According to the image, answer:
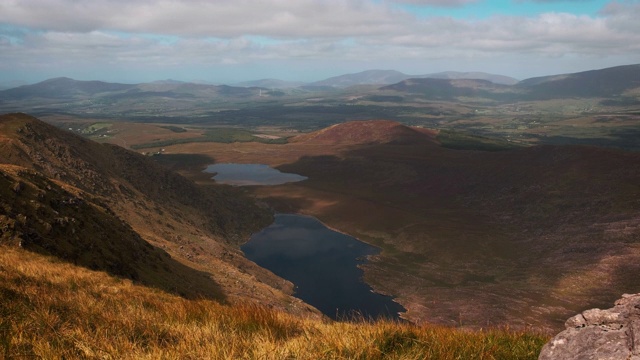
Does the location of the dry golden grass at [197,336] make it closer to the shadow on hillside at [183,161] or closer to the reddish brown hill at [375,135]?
the shadow on hillside at [183,161]

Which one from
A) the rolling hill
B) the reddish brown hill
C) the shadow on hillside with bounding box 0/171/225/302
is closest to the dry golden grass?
the shadow on hillside with bounding box 0/171/225/302

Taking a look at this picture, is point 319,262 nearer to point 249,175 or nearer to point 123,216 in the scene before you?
point 123,216

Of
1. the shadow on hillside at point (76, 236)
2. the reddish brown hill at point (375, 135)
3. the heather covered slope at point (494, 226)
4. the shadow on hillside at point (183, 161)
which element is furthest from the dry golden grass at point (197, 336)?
the reddish brown hill at point (375, 135)

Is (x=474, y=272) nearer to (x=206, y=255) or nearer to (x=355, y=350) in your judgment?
(x=206, y=255)

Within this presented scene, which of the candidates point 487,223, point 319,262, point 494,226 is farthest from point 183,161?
point 494,226

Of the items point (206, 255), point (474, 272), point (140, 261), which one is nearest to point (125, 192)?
point (206, 255)

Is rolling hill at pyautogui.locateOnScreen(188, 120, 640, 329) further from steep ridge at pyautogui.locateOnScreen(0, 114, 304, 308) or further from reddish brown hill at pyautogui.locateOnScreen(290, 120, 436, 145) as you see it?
reddish brown hill at pyautogui.locateOnScreen(290, 120, 436, 145)

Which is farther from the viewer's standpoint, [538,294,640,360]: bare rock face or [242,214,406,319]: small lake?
[242,214,406,319]: small lake
